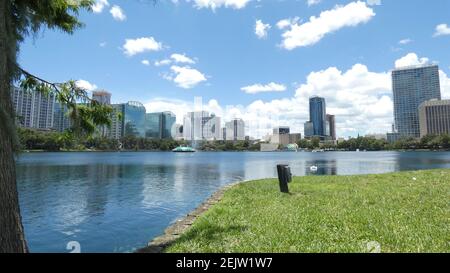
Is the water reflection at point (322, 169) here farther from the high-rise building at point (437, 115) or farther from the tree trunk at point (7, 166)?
the high-rise building at point (437, 115)

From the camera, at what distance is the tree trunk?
193 inches

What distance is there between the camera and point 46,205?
1961 cm

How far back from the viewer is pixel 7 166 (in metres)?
4.98

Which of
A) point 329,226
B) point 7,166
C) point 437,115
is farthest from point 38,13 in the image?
point 437,115

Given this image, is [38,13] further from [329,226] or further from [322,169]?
[322,169]

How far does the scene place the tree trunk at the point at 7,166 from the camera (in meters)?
4.90

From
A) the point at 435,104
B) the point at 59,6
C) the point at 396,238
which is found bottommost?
the point at 396,238

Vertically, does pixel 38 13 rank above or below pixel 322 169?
above

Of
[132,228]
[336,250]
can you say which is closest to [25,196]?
[132,228]

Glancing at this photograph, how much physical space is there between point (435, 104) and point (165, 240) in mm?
229386
